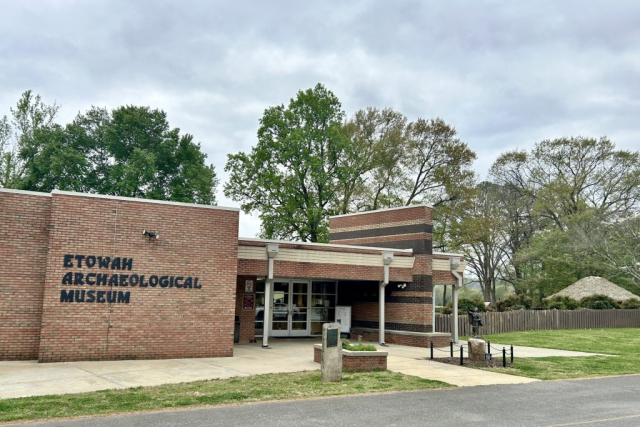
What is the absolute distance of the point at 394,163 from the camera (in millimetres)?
37969

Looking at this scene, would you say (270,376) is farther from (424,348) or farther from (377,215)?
(377,215)

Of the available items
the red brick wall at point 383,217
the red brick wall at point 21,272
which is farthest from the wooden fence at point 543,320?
the red brick wall at point 21,272

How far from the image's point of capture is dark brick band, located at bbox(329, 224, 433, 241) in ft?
67.8

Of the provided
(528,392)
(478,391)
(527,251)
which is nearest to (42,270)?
(478,391)

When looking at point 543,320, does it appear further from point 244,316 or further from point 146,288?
point 146,288

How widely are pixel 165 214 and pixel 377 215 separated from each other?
10.4 m

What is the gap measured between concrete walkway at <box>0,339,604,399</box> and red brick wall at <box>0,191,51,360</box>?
65 cm

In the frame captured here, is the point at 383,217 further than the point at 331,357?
Yes

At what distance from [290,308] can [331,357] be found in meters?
10.6

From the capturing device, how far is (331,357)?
11305 mm

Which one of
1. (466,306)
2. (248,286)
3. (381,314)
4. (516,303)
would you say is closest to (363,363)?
(381,314)

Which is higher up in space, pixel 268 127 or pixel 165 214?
pixel 268 127

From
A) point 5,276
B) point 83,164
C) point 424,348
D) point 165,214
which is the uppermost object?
point 83,164

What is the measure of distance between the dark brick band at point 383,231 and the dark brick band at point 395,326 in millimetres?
3664
